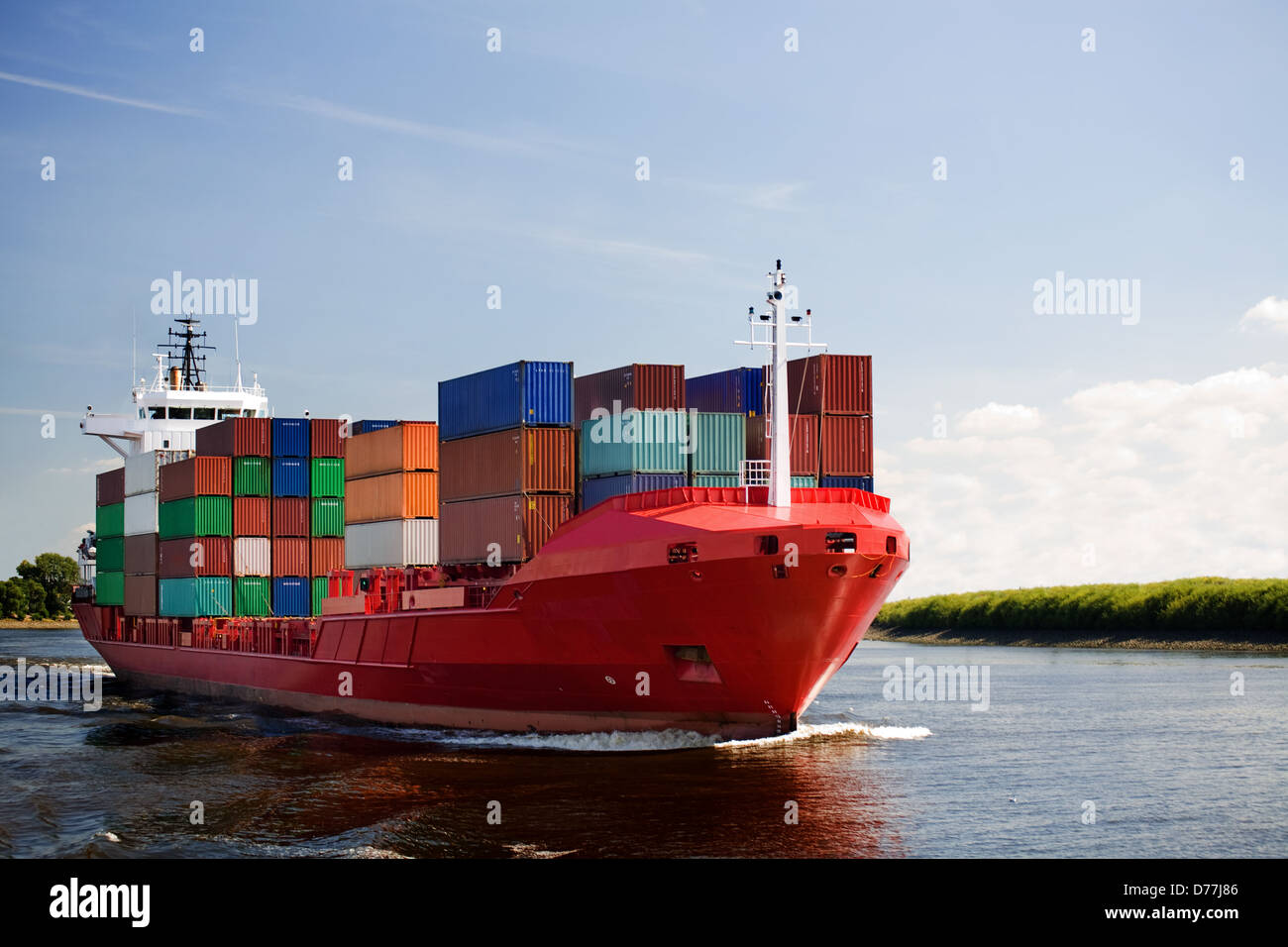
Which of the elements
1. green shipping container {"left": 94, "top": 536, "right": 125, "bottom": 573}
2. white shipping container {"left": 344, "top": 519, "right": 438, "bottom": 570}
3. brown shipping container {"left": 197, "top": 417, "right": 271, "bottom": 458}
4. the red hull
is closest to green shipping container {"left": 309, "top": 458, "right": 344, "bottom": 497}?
brown shipping container {"left": 197, "top": 417, "right": 271, "bottom": 458}

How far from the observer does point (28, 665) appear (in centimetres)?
6462

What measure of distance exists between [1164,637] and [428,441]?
153 ft

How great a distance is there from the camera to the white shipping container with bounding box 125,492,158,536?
4616 centimetres

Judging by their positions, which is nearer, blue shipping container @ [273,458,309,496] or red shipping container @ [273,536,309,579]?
red shipping container @ [273,536,309,579]

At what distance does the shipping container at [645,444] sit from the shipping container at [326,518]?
17471 mm

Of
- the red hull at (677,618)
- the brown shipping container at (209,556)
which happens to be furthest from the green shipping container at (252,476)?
the red hull at (677,618)

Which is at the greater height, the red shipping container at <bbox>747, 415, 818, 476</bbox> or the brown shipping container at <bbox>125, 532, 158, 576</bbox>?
the red shipping container at <bbox>747, 415, 818, 476</bbox>

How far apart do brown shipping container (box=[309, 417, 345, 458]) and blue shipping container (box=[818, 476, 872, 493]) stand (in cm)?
2056

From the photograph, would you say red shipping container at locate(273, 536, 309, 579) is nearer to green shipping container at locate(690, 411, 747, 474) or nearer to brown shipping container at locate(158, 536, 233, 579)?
brown shipping container at locate(158, 536, 233, 579)

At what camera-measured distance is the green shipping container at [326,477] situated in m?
42.5
